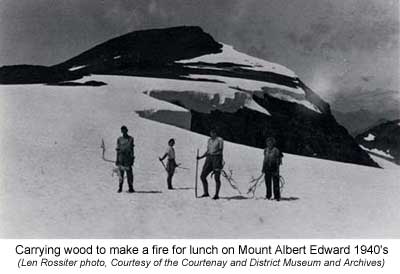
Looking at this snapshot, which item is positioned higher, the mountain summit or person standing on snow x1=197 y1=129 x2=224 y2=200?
the mountain summit

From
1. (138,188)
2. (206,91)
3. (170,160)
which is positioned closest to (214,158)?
(170,160)

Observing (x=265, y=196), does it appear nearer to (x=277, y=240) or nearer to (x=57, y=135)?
(x=277, y=240)

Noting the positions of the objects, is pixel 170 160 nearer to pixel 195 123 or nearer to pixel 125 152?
pixel 125 152

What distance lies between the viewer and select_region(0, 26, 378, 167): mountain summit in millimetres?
13289

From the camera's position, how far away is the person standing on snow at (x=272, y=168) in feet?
40.2

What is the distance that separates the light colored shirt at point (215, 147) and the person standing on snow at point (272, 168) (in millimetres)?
833

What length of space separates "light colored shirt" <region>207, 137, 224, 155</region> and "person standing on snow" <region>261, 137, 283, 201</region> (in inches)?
32.8

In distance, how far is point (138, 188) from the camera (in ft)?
39.5

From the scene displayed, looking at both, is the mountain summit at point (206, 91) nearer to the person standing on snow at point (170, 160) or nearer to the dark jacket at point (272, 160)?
the dark jacket at point (272, 160)

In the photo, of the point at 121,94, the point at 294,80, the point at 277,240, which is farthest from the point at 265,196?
the point at 121,94

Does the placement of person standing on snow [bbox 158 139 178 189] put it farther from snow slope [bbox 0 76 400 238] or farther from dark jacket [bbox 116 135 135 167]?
dark jacket [bbox 116 135 135 167]

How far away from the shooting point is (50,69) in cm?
1320

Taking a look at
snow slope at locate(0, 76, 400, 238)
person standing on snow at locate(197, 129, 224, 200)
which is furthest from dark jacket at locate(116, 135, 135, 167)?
person standing on snow at locate(197, 129, 224, 200)

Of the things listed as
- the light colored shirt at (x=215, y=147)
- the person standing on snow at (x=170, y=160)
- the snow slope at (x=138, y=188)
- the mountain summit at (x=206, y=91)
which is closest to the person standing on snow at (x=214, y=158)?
the light colored shirt at (x=215, y=147)
